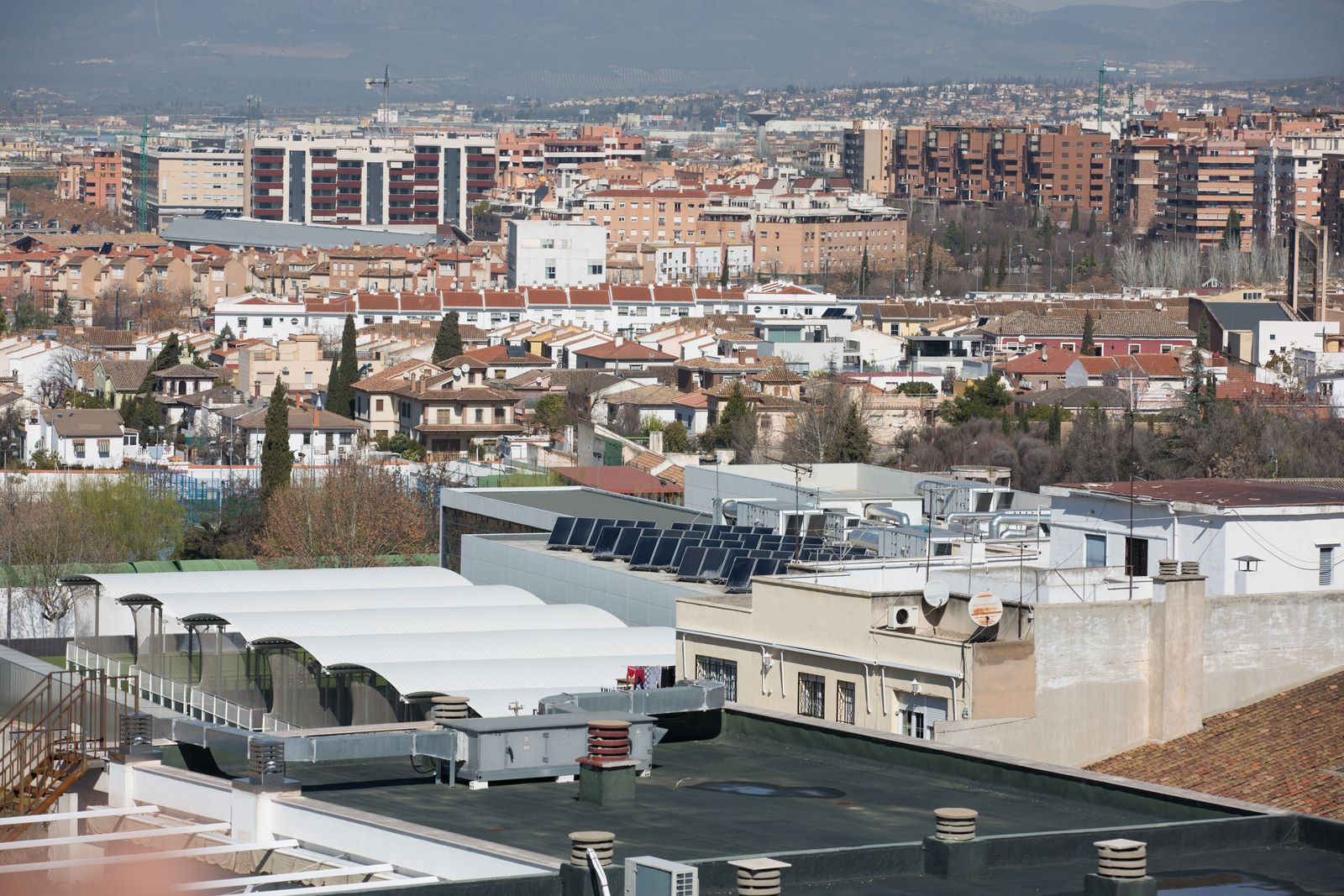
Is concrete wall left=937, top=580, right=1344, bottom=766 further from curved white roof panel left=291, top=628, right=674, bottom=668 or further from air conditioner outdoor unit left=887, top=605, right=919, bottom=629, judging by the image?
curved white roof panel left=291, top=628, right=674, bottom=668

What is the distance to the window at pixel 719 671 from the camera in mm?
12646

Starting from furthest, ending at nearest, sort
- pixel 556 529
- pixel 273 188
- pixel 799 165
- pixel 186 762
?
pixel 799 165
pixel 273 188
pixel 556 529
pixel 186 762

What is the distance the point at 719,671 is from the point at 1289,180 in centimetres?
8643

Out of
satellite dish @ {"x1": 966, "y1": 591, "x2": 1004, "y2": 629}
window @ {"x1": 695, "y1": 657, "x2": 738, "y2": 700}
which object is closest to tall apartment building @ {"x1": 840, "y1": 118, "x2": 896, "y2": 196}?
window @ {"x1": 695, "y1": 657, "x2": 738, "y2": 700}

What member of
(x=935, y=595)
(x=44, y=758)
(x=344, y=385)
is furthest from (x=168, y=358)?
(x=44, y=758)

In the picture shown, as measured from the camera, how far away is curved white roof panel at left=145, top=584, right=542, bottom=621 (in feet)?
49.3

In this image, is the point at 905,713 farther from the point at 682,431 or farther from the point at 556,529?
the point at 682,431

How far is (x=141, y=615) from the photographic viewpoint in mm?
20266

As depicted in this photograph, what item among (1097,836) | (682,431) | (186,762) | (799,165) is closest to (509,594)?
(186,762)

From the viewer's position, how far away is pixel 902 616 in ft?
38.5

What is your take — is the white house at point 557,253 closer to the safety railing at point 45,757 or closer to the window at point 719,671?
the window at point 719,671

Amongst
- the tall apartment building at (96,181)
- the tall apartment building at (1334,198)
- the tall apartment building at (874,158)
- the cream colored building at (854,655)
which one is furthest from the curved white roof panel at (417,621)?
the tall apartment building at (96,181)

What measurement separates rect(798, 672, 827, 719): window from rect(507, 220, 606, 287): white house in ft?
241

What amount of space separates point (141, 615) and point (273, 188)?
10256 centimetres
